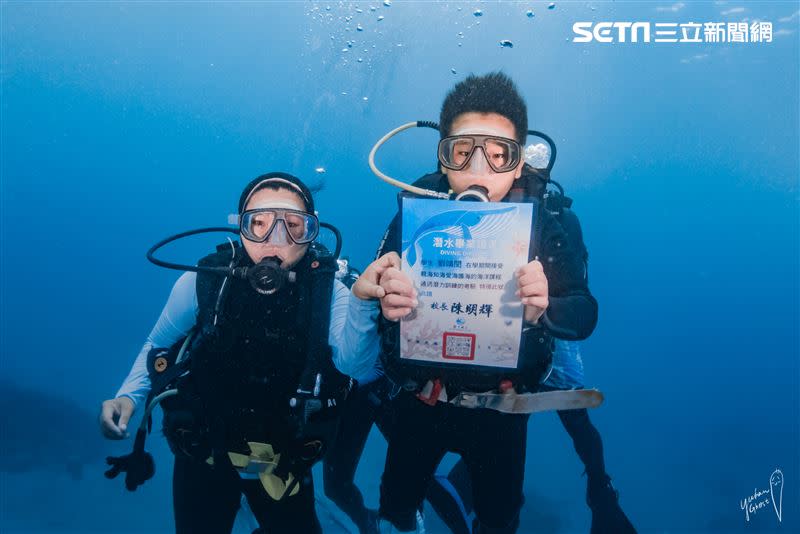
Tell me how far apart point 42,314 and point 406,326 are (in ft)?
86.2

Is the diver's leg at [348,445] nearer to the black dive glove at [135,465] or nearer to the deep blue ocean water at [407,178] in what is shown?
the black dive glove at [135,465]

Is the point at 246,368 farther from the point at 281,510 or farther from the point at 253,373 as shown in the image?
the point at 281,510

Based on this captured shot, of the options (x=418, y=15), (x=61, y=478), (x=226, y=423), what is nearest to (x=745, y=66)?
(x=418, y=15)

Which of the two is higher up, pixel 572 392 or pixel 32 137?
pixel 32 137

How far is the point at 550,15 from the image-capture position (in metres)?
8.90

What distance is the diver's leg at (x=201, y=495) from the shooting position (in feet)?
8.26

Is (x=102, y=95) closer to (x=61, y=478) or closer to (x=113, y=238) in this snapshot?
(x=113, y=238)

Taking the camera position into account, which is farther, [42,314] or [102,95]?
[102,95]

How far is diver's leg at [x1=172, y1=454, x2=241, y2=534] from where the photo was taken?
2.52m

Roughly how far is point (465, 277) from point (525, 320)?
38 centimetres

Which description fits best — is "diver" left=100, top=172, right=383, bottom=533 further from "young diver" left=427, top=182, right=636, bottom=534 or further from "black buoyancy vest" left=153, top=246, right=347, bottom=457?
"young diver" left=427, top=182, right=636, bottom=534

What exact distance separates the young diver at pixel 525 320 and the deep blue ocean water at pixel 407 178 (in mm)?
4751

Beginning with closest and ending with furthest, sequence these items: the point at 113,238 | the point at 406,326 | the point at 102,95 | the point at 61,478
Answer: the point at 406,326, the point at 61,478, the point at 102,95, the point at 113,238

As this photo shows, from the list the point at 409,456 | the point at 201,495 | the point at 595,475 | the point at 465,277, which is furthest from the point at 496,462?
the point at 595,475
